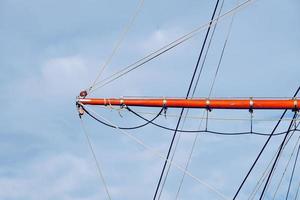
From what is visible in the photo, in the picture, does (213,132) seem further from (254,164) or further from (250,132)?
(254,164)

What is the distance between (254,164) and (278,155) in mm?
1156

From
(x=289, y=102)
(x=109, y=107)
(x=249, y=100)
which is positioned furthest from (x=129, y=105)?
(x=289, y=102)

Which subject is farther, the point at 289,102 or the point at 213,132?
the point at 213,132

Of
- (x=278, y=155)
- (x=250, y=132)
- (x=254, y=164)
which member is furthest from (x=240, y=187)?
(x=250, y=132)

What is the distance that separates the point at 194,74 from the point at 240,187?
2754mm

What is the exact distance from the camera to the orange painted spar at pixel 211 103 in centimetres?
1064

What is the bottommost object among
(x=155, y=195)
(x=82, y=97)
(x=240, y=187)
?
(x=240, y=187)

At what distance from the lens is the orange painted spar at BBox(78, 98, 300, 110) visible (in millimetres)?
10641

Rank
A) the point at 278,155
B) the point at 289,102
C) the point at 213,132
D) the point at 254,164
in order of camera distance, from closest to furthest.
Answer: the point at 289,102 < the point at 213,132 < the point at 254,164 < the point at 278,155

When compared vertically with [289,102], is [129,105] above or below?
above

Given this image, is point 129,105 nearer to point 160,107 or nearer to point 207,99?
point 160,107

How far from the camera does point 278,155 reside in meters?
13.9

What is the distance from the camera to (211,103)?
10.9 metres

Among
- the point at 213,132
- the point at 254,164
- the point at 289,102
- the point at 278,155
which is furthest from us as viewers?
the point at 278,155
